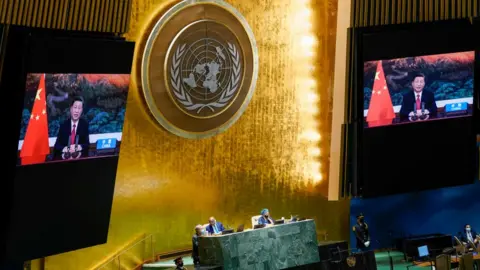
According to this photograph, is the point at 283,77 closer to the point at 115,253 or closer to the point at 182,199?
the point at 182,199

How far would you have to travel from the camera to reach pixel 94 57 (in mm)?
13258

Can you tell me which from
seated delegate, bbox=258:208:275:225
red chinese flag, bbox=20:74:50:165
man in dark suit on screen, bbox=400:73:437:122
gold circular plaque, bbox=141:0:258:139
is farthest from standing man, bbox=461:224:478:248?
red chinese flag, bbox=20:74:50:165

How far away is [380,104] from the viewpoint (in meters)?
16.5

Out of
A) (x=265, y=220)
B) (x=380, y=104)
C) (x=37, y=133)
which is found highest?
(x=380, y=104)

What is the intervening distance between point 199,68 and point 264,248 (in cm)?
340

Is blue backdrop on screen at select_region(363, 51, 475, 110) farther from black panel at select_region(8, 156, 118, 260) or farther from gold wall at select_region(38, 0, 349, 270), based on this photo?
black panel at select_region(8, 156, 118, 260)

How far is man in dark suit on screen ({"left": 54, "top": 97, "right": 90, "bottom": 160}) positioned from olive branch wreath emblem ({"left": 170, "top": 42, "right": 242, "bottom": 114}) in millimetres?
2895

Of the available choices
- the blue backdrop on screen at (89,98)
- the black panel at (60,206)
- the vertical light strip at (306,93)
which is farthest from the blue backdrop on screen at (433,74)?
the black panel at (60,206)

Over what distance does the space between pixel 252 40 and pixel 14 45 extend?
559 centimetres

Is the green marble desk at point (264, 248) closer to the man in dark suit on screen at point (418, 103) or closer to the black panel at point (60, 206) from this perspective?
the black panel at point (60, 206)

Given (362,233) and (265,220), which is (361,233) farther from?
(265,220)

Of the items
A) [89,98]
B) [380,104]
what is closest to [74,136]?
[89,98]

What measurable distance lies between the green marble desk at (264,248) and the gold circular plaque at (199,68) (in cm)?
244

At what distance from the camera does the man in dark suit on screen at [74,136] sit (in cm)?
1320
